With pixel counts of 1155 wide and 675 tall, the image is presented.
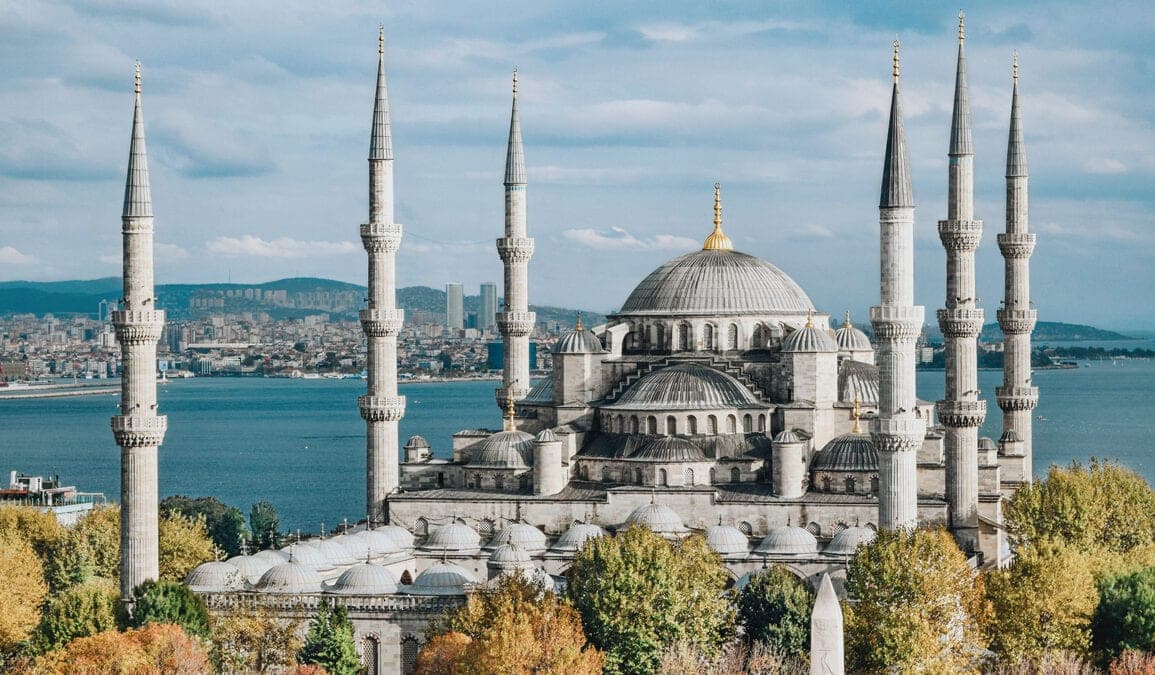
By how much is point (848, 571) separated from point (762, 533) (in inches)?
324

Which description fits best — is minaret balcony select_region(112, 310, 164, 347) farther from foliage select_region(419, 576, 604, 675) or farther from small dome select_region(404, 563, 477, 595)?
foliage select_region(419, 576, 604, 675)

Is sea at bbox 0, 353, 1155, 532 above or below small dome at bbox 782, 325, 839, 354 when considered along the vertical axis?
below

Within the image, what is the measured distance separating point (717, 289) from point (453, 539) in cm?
1077

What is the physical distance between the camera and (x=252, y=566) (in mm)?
37938

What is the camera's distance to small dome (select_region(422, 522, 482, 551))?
41.2 m

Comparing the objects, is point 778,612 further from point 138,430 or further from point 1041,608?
point 138,430

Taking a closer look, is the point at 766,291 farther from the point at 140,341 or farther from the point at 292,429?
the point at 292,429

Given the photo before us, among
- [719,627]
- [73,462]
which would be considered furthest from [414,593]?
[73,462]

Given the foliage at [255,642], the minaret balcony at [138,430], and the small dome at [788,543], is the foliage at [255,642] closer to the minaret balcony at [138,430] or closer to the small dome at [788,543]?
the minaret balcony at [138,430]

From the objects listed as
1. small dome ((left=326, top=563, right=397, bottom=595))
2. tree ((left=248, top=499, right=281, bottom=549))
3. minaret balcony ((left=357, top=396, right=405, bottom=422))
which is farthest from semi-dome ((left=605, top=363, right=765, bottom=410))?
tree ((left=248, top=499, right=281, bottom=549))

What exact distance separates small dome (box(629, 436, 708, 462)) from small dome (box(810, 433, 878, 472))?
273cm

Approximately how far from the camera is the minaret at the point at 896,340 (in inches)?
1452

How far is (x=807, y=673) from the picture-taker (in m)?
32.6

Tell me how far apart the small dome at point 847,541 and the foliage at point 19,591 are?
15.9m
